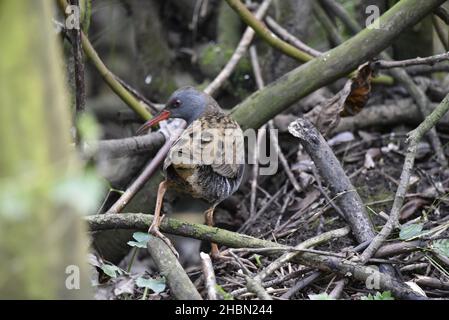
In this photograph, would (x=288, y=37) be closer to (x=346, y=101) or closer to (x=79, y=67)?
(x=346, y=101)

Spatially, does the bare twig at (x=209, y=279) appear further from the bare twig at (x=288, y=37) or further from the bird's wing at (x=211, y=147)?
the bare twig at (x=288, y=37)

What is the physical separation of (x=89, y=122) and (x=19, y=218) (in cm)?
33

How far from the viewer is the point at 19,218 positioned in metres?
1.94

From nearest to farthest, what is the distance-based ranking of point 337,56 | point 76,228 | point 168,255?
point 76,228 < point 168,255 < point 337,56

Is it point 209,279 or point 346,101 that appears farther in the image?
Result: point 346,101

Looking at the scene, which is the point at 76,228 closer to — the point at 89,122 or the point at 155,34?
the point at 89,122

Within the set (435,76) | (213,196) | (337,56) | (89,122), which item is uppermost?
(435,76)

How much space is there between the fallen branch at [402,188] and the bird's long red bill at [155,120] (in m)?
1.86

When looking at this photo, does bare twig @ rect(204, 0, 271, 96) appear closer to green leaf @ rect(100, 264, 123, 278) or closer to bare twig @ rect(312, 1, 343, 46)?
bare twig @ rect(312, 1, 343, 46)

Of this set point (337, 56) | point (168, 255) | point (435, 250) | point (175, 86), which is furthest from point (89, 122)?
point (175, 86)

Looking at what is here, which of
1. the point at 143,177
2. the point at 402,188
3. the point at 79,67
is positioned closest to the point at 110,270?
the point at 79,67

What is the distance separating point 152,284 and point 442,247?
1.56 m

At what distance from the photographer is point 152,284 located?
351cm

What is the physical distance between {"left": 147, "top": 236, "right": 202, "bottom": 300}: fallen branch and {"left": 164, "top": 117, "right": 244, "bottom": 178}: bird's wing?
0.49 meters
